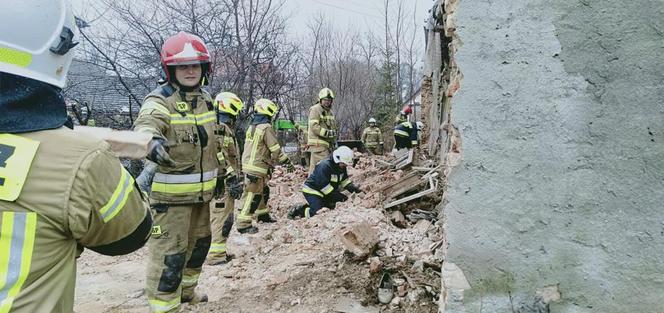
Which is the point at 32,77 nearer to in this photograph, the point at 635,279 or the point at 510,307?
the point at 510,307

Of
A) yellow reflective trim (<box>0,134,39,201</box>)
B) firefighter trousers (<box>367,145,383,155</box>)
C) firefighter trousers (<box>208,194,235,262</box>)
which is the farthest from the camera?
firefighter trousers (<box>367,145,383,155</box>)

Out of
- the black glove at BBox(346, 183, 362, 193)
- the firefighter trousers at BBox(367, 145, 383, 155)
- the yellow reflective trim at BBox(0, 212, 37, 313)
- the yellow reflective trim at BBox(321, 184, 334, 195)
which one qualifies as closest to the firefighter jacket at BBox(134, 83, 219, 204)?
the yellow reflective trim at BBox(0, 212, 37, 313)

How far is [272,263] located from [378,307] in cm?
172

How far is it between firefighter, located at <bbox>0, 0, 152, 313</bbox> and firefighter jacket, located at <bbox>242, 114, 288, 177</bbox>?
16.9ft

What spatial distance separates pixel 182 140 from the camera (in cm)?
326

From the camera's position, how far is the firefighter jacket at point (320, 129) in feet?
27.5

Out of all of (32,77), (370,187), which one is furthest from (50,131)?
(370,187)

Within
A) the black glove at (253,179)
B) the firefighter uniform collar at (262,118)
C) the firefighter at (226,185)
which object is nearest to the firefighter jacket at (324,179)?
the black glove at (253,179)

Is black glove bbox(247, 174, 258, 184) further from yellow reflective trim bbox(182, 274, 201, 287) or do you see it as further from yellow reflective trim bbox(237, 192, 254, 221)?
yellow reflective trim bbox(182, 274, 201, 287)

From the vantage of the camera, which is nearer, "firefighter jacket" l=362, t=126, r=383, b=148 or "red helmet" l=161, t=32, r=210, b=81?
"red helmet" l=161, t=32, r=210, b=81

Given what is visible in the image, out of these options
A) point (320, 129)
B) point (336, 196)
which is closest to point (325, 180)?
point (336, 196)

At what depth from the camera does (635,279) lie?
2.22 metres

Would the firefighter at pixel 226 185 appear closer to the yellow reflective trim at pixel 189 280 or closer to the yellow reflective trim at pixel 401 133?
the yellow reflective trim at pixel 189 280

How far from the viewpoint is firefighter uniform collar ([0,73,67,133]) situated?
1215mm
